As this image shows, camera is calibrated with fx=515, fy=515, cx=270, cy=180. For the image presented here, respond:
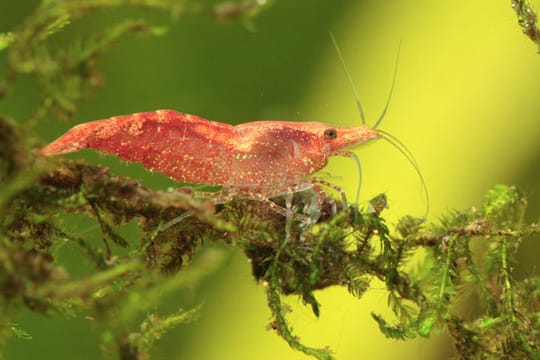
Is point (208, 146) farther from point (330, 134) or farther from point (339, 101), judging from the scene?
point (339, 101)

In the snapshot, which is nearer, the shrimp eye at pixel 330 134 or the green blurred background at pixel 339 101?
the shrimp eye at pixel 330 134

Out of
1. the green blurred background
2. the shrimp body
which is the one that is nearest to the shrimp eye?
the shrimp body

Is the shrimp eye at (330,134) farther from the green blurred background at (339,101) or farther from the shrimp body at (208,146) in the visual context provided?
the green blurred background at (339,101)

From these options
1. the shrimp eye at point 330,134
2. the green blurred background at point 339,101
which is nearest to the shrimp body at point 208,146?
the shrimp eye at point 330,134

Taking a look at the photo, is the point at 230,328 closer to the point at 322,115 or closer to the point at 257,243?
the point at 257,243

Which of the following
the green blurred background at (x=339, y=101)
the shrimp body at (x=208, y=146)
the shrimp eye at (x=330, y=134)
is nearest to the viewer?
the shrimp body at (x=208, y=146)

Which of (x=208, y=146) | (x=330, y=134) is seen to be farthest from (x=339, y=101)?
(x=208, y=146)
